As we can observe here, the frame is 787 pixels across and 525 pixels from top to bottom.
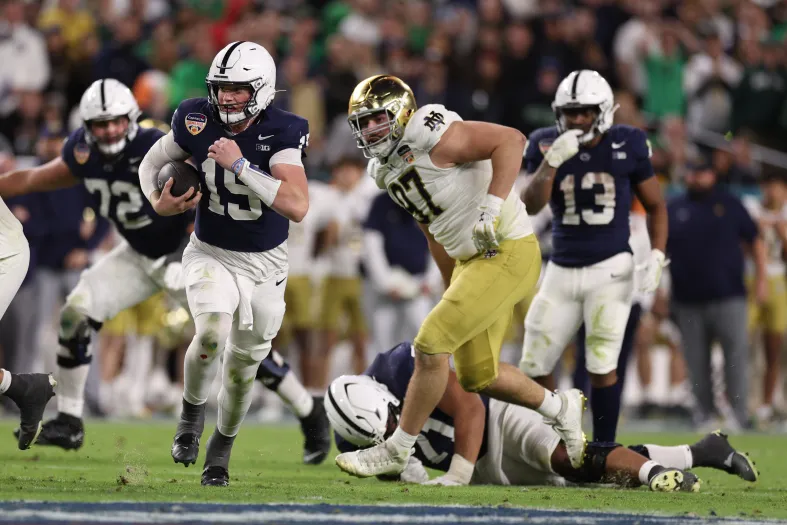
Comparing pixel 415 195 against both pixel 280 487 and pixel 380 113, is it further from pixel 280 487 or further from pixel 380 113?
pixel 280 487

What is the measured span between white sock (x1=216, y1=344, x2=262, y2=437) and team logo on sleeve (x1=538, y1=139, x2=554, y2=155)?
2.05m

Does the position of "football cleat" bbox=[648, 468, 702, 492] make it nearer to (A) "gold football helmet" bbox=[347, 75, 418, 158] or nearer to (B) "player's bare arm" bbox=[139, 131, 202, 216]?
(A) "gold football helmet" bbox=[347, 75, 418, 158]

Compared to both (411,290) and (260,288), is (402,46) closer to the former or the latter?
(411,290)

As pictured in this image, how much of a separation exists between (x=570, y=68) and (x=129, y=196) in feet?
22.2

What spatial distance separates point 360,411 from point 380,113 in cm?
130

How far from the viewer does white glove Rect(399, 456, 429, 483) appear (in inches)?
224

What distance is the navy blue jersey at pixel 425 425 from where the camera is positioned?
5707 mm

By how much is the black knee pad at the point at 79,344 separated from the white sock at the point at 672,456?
3.01 m

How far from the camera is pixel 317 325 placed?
34.7 ft

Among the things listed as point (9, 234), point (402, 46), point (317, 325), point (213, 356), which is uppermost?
point (402, 46)

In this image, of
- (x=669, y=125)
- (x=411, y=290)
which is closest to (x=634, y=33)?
(x=669, y=125)

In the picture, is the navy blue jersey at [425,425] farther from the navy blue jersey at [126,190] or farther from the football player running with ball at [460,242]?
the navy blue jersey at [126,190]

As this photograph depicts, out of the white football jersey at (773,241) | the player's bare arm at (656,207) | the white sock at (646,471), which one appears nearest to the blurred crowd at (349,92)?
the white football jersey at (773,241)

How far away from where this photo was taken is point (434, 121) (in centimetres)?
551
